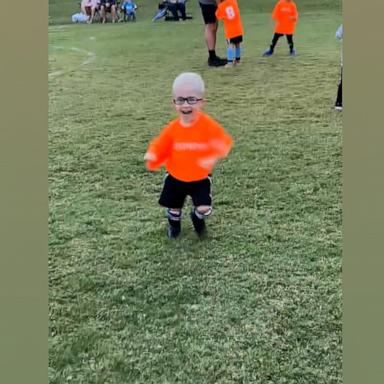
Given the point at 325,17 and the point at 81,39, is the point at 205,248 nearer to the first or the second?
the point at 81,39

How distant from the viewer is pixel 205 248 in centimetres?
213

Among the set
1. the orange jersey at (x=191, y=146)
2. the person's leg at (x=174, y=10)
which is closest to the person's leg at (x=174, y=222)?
the orange jersey at (x=191, y=146)

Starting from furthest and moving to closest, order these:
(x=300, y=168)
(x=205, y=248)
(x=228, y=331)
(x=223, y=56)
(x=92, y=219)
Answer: (x=223, y=56), (x=300, y=168), (x=92, y=219), (x=205, y=248), (x=228, y=331)

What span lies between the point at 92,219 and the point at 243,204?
65cm

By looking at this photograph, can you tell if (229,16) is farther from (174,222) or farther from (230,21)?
(174,222)

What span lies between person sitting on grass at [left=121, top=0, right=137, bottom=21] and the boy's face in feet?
36.4

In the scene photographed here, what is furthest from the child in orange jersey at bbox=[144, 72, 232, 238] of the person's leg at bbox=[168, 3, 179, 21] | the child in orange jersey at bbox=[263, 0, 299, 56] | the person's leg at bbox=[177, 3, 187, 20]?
the person's leg at bbox=[177, 3, 187, 20]

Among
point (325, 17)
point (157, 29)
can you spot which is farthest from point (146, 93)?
point (325, 17)

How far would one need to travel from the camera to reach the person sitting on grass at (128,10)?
12387 millimetres

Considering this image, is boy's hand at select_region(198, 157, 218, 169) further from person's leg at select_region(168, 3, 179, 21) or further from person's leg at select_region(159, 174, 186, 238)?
person's leg at select_region(168, 3, 179, 21)

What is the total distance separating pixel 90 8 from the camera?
12.5 m

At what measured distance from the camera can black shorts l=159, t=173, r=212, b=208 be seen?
2.16 meters

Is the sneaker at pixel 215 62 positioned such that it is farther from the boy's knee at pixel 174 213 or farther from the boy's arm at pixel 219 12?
the boy's knee at pixel 174 213

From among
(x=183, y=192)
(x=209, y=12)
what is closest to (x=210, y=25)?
(x=209, y=12)
